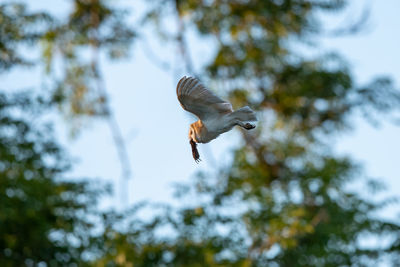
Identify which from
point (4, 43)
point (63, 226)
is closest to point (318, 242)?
point (63, 226)

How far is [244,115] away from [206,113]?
202 mm

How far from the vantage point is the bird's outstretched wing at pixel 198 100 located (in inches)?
126

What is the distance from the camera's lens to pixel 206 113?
3.29 meters

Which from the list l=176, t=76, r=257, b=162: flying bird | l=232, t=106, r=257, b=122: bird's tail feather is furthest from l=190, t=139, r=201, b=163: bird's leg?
l=232, t=106, r=257, b=122: bird's tail feather

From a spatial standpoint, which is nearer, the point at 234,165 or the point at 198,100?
the point at 198,100

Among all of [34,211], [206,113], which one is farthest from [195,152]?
[34,211]

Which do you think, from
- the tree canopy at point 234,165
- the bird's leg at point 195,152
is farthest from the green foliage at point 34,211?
the bird's leg at point 195,152

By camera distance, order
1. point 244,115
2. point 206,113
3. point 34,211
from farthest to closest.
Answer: point 34,211, point 206,113, point 244,115

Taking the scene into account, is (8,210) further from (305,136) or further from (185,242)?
(305,136)

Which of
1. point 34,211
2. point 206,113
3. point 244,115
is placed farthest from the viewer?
point 34,211

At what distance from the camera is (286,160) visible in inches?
534

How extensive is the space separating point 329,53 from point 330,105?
A: 40.2 inches

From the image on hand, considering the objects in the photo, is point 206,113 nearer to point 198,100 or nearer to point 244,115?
point 198,100

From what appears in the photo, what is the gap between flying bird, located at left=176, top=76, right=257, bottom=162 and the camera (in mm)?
3186
